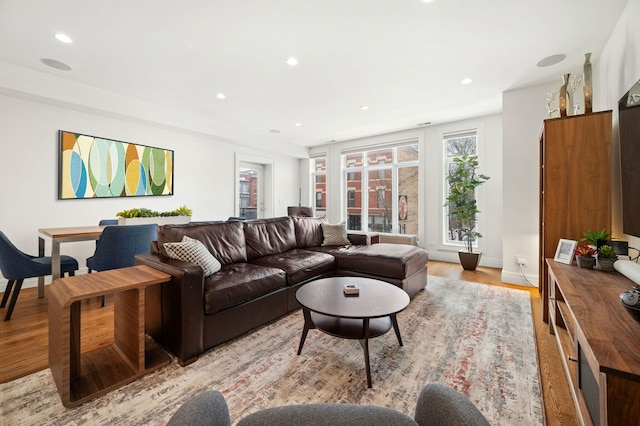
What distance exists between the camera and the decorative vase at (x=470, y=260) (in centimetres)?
437

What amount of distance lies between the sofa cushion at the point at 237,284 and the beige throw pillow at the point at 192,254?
87 mm

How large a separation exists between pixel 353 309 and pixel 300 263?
1.20 metres

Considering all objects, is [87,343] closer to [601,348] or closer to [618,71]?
[601,348]

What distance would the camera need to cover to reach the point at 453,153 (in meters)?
5.18

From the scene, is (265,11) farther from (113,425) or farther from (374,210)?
(374,210)

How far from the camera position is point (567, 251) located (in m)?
2.22

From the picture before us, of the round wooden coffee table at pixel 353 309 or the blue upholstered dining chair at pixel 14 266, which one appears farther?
the blue upholstered dining chair at pixel 14 266

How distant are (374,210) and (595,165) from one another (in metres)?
4.23

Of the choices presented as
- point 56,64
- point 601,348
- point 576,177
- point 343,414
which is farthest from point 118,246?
point 576,177

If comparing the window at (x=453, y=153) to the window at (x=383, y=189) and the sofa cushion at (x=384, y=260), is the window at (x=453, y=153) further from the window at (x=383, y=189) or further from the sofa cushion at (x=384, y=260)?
the sofa cushion at (x=384, y=260)

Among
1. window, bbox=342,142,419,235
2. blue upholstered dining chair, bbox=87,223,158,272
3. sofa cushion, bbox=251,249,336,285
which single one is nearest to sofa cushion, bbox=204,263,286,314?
sofa cushion, bbox=251,249,336,285

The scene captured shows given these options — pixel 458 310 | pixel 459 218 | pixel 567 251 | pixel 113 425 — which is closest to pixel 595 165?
pixel 567 251

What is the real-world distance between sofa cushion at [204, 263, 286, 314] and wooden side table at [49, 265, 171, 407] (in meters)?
0.34

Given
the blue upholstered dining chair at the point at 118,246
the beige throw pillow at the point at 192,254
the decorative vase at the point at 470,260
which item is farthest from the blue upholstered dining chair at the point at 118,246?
the decorative vase at the point at 470,260
